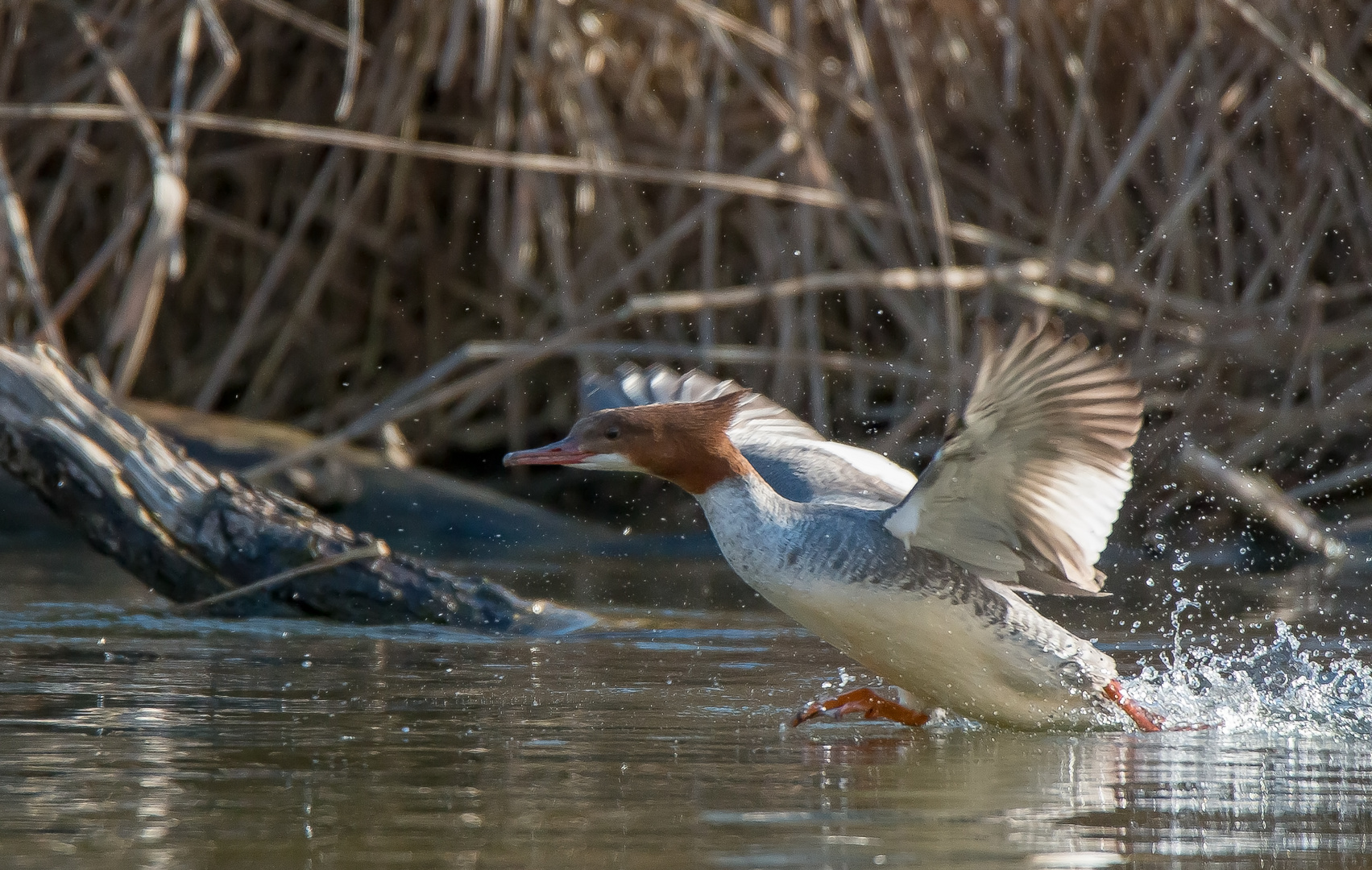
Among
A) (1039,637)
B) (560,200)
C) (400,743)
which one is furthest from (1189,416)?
(400,743)

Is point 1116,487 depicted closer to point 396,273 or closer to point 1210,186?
point 1210,186

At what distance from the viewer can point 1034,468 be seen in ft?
11.3

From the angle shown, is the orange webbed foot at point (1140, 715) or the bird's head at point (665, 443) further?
the bird's head at point (665, 443)

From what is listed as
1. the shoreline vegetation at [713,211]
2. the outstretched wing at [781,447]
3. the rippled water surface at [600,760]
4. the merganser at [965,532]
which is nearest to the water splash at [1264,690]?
the rippled water surface at [600,760]

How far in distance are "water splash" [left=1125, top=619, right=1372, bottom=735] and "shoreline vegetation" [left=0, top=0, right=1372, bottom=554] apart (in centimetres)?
195

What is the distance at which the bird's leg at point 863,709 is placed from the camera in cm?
344

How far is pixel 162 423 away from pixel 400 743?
12.4 ft

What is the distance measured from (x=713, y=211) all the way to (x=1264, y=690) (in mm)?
3423

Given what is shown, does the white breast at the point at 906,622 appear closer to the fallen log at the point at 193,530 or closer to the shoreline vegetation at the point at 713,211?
the fallen log at the point at 193,530

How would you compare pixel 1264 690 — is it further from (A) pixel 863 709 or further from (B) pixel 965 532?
(A) pixel 863 709

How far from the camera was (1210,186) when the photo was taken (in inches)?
281

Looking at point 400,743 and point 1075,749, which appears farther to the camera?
point 1075,749

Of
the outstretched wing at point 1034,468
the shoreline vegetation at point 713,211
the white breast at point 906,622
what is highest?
the shoreline vegetation at point 713,211

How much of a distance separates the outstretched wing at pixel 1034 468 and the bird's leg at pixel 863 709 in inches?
13.2
